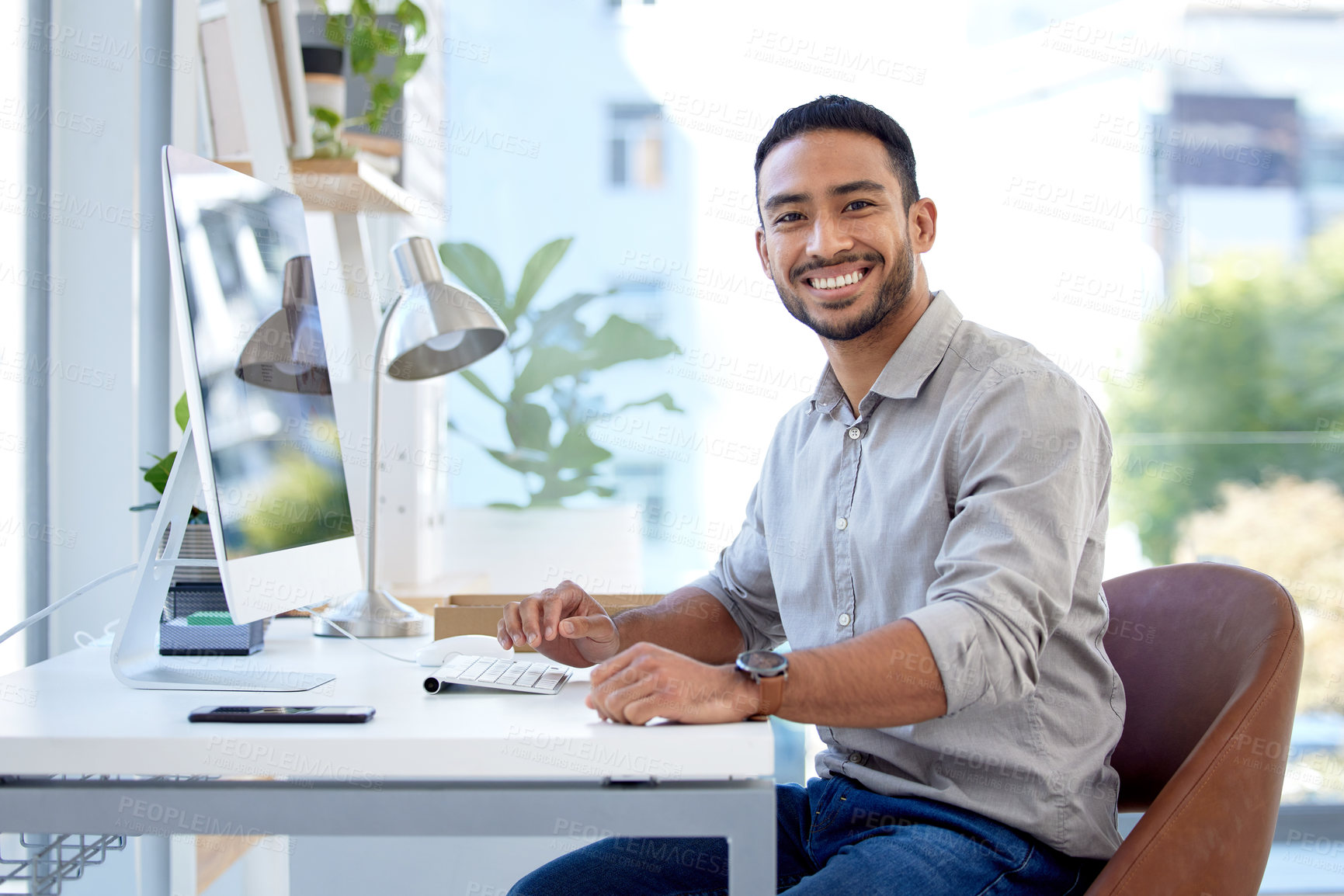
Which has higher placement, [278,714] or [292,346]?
[292,346]

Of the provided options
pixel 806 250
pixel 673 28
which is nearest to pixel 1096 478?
pixel 806 250

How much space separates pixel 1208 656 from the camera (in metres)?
1.20

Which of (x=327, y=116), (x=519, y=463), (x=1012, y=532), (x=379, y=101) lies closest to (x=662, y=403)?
(x=519, y=463)

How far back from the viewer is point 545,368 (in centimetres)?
287

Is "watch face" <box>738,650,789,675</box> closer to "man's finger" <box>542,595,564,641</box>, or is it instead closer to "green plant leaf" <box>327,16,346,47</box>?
"man's finger" <box>542,595,564,641</box>

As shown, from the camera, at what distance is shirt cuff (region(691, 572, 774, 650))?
1532 millimetres

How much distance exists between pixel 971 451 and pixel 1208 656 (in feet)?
1.25

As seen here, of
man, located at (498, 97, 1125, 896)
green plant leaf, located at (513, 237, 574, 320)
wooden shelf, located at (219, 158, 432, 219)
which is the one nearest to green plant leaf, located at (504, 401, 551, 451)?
green plant leaf, located at (513, 237, 574, 320)

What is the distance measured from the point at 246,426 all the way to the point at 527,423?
1619mm

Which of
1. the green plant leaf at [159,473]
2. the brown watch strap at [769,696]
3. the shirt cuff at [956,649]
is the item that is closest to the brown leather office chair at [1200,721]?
the shirt cuff at [956,649]

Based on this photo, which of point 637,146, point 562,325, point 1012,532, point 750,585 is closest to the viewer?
point 1012,532

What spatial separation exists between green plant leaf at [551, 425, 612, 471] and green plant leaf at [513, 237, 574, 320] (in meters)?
0.37

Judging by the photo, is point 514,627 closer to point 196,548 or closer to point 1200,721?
point 196,548

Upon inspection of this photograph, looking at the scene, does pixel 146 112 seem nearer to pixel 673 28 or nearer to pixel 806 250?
pixel 806 250
